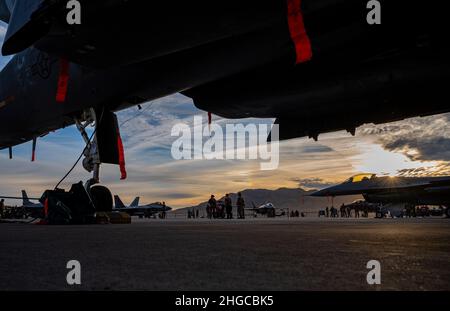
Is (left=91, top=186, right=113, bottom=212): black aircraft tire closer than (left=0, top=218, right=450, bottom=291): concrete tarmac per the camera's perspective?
No

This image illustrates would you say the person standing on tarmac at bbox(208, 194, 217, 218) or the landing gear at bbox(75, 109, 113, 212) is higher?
the landing gear at bbox(75, 109, 113, 212)

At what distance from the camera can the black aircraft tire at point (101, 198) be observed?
311 inches

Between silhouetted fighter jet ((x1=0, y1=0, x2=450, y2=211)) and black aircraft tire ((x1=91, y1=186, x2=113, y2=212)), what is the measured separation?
0.26m

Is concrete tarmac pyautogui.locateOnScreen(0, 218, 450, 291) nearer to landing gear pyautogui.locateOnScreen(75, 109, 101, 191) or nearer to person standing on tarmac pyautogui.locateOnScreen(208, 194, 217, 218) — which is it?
landing gear pyautogui.locateOnScreen(75, 109, 101, 191)

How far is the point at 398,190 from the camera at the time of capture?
105ft

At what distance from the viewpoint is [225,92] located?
738 centimetres

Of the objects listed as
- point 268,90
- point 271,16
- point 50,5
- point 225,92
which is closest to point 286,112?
point 268,90

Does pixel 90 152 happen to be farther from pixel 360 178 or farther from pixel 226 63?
pixel 360 178

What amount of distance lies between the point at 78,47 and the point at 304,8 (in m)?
2.54

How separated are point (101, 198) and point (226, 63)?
398 centimetres

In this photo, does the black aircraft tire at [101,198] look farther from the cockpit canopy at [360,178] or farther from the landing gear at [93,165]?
the cockpit canopy at [360,178]

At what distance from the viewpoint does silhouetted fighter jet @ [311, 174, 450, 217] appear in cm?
3037

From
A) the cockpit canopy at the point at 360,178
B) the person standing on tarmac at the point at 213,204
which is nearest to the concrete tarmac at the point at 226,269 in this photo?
the person standing on tarmac at the point at 213,204

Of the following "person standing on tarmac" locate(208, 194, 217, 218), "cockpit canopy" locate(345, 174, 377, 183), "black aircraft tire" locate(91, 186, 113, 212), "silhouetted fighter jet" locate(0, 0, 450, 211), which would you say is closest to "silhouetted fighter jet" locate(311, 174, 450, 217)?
"cockpit canopy" locate(345, 174, 377, 183)
